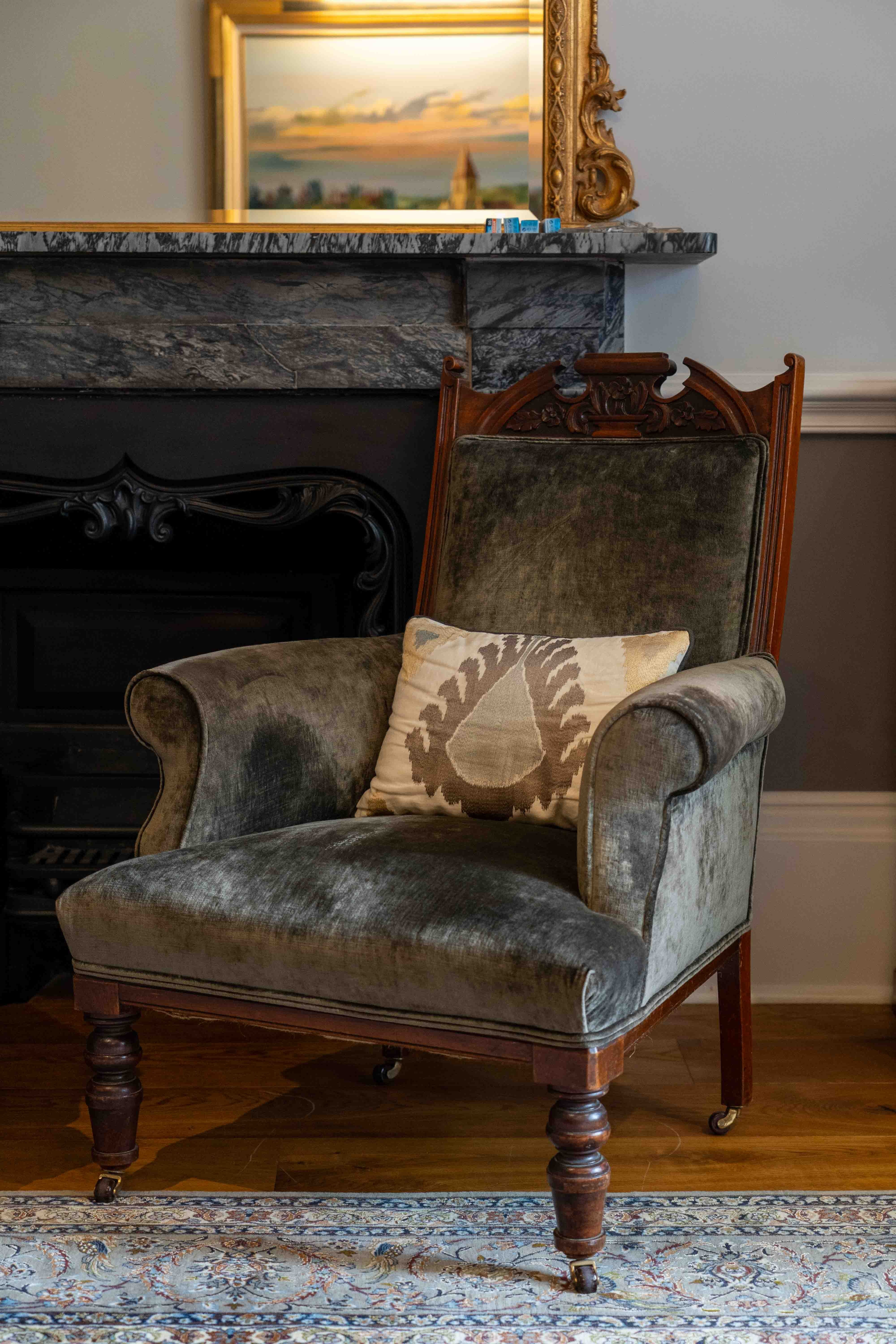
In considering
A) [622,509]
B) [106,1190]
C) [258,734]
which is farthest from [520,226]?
[106,1190]

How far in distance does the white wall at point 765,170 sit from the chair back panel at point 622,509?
404mm

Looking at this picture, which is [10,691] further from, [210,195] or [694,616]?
[694,616]

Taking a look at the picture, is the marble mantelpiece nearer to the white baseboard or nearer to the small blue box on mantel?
the small blue box on mantel

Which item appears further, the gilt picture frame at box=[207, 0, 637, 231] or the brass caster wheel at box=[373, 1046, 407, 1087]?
the gilt picture frame at box=[207, 0, 637, 231]

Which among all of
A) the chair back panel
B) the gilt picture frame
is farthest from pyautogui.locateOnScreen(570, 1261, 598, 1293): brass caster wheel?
the gilt picture frame

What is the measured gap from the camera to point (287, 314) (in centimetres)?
216

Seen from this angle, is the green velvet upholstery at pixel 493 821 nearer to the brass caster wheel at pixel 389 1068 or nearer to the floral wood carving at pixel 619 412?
the floral wood carving at pixel 619 412

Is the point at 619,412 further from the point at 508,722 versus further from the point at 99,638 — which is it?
the point at 99,638

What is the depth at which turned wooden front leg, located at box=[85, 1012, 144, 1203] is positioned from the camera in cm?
149

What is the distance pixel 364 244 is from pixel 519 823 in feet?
3.49

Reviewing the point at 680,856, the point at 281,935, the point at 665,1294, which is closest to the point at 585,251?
the point at 680,856

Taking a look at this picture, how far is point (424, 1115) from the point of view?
5.89ft

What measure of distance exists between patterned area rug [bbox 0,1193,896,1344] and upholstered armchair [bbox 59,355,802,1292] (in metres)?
0.07

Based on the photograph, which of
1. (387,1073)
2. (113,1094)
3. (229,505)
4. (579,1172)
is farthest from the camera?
(229,505)
